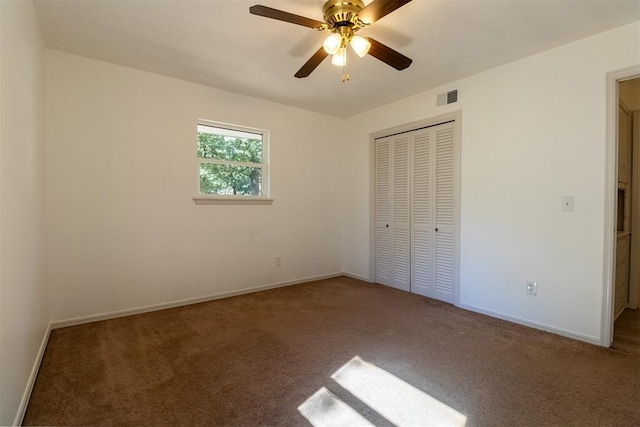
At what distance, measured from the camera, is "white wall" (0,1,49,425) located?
1.44 metres

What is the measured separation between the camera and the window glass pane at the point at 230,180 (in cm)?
Result: 373

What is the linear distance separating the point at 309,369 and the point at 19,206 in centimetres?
197

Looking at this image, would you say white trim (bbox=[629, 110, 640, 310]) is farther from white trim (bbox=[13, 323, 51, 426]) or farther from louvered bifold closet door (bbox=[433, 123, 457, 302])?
white trim (bbox=[13, 323, 51, 426])

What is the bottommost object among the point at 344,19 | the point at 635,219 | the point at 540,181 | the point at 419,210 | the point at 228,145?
the point at 635,219

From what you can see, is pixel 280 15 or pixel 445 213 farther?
pixel 445 213

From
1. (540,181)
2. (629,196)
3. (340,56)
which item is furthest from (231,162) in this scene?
(629,196)

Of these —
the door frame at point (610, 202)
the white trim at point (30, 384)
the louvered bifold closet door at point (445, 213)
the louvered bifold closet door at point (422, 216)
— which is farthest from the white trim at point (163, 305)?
the door frame at point (610, 202)

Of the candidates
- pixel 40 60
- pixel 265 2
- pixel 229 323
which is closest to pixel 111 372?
pixel 229 323

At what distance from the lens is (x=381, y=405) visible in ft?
5.79

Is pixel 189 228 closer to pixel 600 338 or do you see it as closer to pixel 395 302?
pixel 395 302

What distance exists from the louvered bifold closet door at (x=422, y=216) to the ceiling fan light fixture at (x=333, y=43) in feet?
6.69

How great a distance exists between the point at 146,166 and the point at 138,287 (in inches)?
49.3

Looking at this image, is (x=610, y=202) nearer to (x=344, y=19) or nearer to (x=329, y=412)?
(x=344, y=19)

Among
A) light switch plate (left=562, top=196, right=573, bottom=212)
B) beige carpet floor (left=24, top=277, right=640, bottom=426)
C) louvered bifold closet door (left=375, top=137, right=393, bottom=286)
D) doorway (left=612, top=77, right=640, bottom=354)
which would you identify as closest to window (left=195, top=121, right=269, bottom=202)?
beige carpet floor (left=24, top=277, right=640, bottom=426)
